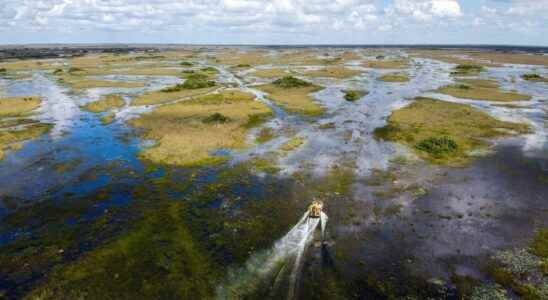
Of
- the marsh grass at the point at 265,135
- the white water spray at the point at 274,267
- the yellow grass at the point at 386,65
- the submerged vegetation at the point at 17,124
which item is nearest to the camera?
the white water spray at the point at 274,267

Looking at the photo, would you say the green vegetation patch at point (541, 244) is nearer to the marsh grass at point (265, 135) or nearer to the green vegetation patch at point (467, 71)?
the marsh grass at point (265, 135)

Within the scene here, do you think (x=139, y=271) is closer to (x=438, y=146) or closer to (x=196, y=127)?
(x=196, y=127)

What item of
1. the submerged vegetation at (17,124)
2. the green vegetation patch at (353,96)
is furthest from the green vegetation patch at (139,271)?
the green vegetation patch at (353,96)

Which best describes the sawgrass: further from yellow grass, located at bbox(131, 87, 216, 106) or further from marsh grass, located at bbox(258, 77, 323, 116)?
marsh grass, located at bbox(258, 77, 323, 116)

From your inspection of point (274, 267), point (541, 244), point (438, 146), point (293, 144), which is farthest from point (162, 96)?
point (541, 244)

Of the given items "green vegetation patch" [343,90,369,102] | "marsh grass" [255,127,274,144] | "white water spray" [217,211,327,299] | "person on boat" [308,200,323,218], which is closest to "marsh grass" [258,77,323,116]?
"green vegetation patch" [343,90,369,102]

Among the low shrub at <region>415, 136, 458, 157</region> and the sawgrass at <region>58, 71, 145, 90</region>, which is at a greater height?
the sawgrass at <region>58, 71, 145, 90</region>
